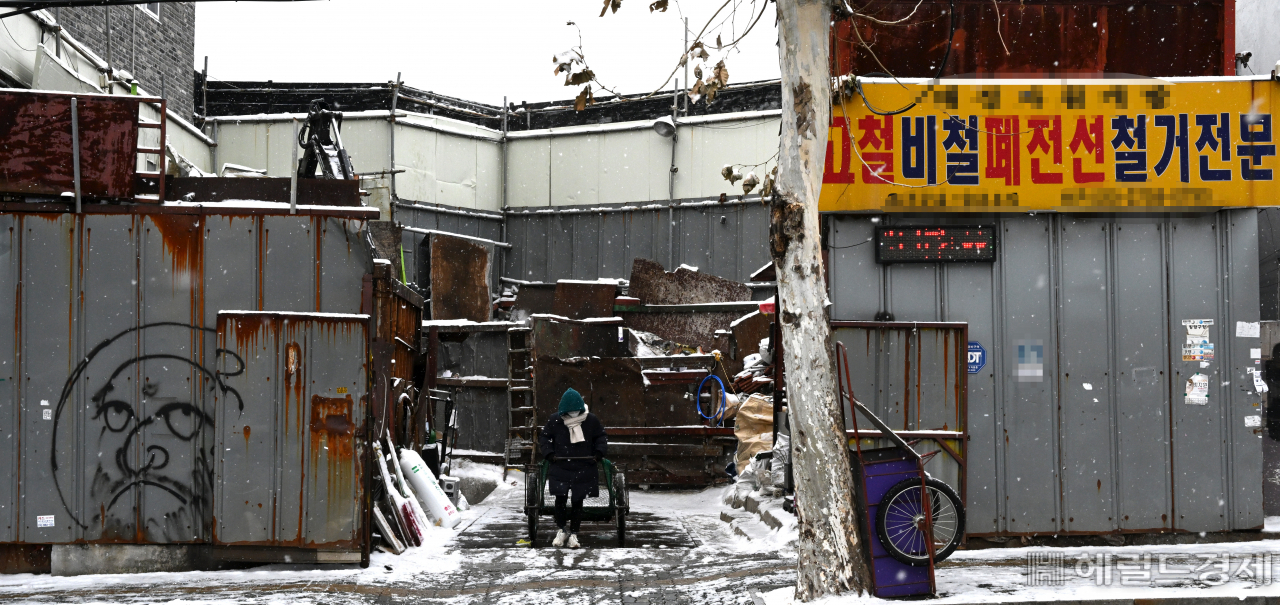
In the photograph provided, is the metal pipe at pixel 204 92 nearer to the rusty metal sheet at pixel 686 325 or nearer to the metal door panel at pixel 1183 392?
the rusty metal sheet at pixel 686 325

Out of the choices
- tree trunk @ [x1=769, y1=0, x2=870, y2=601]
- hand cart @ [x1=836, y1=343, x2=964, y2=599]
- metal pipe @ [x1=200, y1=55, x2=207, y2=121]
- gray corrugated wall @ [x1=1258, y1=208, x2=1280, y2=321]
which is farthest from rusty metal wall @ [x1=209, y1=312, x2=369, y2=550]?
metal pipe @ [x1=200, y1=55, x2=207, y2=121]

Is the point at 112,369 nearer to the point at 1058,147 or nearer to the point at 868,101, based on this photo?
the point at 868,101

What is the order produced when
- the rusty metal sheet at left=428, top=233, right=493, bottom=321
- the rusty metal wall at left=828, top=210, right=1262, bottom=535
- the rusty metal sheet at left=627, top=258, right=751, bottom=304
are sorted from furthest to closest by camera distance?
the rusty metal sheet at left=428, top=233, right=493, bottom=321
the rusty metal sheet at left=627, top=258, right=751, bottom=304
the rusty metal wall at left=828, top=210, right=1262, bottom=535

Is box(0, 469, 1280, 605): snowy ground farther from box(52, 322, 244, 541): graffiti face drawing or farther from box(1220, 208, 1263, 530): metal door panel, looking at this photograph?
box(52, 322, 244, 541): graffiti face drawing

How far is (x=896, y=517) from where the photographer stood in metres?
7.54

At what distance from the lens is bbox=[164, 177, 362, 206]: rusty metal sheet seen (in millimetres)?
9547

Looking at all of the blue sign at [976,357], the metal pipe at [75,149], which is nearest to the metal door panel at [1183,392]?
the blue sign at [976,357]

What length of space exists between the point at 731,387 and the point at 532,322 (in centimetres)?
390

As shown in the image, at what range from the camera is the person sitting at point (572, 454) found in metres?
10.7

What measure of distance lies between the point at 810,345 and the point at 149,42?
61.0 ft

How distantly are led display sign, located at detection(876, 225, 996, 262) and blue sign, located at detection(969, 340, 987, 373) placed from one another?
0.88m

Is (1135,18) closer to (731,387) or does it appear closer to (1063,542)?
(1063,542)

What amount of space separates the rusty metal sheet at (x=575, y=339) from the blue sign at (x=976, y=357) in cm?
935

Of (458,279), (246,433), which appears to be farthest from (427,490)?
(458,279)
